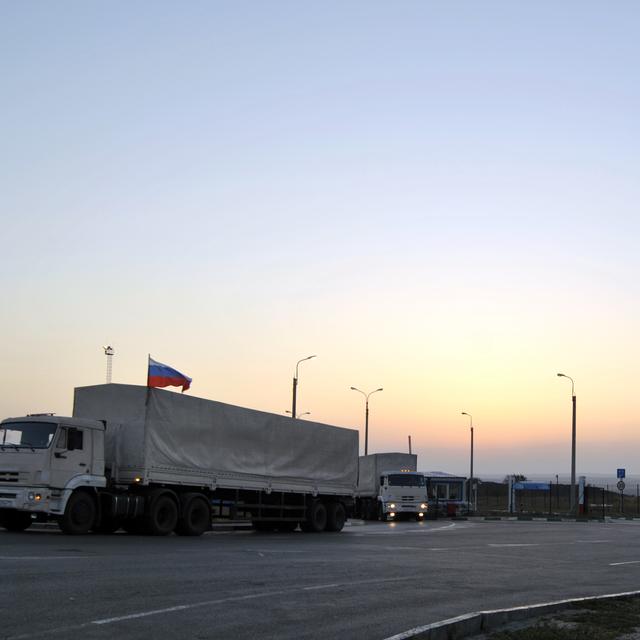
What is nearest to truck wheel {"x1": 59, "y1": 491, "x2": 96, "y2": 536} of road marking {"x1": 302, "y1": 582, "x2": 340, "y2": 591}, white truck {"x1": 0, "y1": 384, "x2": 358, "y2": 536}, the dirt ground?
white truck {"x1": 0, "y1": 384, "x2": 358, "y2": 536}

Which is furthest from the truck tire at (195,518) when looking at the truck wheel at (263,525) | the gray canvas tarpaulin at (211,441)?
the truck wheel at (263,525)

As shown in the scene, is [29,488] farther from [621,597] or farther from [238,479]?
[621,597]

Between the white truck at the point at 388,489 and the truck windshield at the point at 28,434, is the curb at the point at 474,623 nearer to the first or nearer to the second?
the truck windshield at the point at 28,434

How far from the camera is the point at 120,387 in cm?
2475

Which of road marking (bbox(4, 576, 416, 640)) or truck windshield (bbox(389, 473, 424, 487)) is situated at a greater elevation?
truck windshield (bbox(389, 473, 424, 487))

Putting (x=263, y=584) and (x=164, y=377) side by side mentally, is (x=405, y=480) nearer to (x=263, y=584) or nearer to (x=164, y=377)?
(x=164, y=377)

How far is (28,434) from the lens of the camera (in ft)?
73.9

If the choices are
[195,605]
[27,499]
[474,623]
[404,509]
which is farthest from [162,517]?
[404,509]

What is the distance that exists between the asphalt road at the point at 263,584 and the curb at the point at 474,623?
23.3 inches

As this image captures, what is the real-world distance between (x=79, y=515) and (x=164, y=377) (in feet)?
17.2

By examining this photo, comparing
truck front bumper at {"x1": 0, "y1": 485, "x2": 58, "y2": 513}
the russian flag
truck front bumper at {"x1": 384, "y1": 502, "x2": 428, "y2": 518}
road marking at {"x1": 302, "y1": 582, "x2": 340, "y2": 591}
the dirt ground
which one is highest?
the russian flag

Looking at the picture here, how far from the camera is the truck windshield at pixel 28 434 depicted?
2234cm

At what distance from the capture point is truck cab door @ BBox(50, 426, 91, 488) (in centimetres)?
2225

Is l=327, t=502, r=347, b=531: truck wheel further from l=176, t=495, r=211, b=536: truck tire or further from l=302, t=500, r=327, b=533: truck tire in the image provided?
l=176, t=495, r=211, b=536: truck tire
